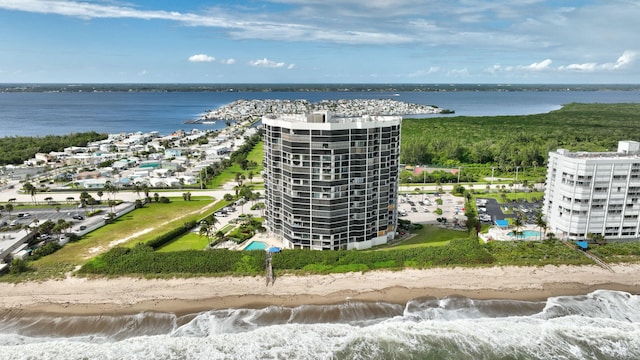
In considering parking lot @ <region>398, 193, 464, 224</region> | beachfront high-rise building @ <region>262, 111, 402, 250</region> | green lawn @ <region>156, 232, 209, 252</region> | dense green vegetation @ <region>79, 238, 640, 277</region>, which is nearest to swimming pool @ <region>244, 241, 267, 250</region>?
beachfront high-rise building @ <region>262, 111, 402, 250</region>

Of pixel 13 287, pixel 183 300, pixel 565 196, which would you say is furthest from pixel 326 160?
pixel 13 287

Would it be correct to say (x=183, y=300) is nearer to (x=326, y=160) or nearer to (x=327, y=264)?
(x=327, y=264)

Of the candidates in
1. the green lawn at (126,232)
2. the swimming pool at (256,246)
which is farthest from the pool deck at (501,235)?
the green lawn at (126,232)

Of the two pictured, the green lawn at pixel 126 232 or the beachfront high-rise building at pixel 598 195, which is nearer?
the green lawn at pixel 126 232

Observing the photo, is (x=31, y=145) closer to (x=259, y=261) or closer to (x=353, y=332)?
(x=259, y=261)

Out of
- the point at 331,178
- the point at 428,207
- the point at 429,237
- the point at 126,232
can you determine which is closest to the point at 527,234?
the point at 429,237

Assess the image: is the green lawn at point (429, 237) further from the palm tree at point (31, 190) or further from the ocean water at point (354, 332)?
the palm tree at point (31, 190)
